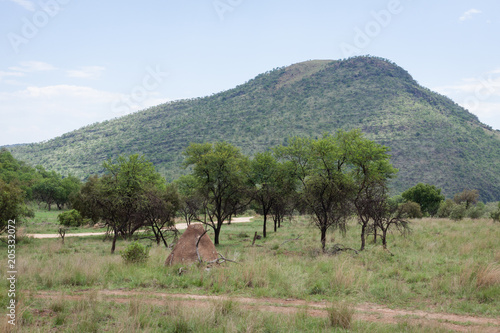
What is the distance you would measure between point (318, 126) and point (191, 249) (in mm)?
102594

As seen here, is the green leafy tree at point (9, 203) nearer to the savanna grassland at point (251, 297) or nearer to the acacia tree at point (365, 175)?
the savanna grassland at point (251, 297)

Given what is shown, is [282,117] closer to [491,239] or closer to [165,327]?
[491,239]

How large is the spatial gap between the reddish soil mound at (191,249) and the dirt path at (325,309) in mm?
4541

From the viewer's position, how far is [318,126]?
112562mm

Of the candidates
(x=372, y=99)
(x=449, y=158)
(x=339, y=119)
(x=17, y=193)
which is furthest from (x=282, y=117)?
(x=17, y=193)

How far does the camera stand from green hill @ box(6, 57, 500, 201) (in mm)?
91750

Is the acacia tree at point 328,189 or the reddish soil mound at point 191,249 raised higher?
the acacia tree at point 328,189

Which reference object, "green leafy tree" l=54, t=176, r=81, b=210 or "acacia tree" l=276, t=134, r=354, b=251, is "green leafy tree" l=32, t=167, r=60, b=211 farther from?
"acacia tree" l=276, t=134, r=354, b=251

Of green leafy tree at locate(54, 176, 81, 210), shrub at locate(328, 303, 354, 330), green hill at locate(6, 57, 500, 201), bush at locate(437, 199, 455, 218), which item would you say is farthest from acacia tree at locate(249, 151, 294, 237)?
green hill at locate(6, 57, 500, 201)

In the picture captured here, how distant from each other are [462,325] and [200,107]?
150 m

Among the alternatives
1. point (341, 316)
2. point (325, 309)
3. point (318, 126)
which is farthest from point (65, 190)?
point (318, 126)

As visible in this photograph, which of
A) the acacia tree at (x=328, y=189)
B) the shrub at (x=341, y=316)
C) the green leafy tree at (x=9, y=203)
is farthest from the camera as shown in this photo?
the green leafy tree at (x=9, y=203)

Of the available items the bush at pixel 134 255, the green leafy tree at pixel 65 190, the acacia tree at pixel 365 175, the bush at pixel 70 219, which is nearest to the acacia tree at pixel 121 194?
the bush at pixel 134 255

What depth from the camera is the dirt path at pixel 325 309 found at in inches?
289
